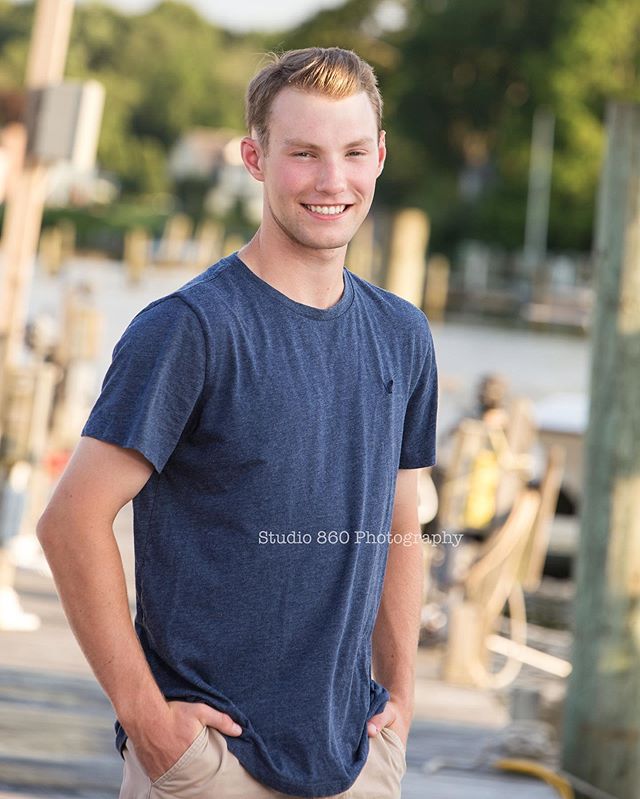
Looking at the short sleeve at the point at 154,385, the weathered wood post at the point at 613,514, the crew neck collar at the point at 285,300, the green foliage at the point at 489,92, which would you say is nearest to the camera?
the short sleeve at the point at 154,385

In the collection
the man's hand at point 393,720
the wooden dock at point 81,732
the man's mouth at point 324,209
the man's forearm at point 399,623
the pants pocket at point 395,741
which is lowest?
the wooden dock at point 81,732

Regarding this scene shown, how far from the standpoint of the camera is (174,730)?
74.2 inches

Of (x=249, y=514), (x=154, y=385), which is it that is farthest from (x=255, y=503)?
(x=154, y=385)

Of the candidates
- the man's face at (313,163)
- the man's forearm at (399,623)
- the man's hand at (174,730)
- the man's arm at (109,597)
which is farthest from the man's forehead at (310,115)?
the man's hand at (174,730)

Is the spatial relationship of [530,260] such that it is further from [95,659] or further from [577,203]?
[95,659]

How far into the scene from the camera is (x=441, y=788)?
14.0ft

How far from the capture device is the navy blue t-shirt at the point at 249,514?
6.15ft

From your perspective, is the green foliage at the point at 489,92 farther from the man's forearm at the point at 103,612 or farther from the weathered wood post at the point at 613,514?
the man's forearm at the point at 103,612

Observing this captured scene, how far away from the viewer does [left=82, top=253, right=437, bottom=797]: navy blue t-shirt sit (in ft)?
6.15

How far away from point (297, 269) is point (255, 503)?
33cm

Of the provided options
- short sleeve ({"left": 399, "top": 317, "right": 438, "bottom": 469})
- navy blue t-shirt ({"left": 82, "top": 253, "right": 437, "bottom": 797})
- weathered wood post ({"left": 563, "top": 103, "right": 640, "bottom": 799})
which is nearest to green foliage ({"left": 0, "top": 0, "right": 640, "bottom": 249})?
A: weathered wood post ({"left": 563, "top": 103, "right": 640, "bottom": 799})

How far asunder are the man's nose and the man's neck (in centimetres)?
8

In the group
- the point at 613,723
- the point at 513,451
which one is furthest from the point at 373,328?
the point at 513,451

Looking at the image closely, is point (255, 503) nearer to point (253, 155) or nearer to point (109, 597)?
point (109, 597)
